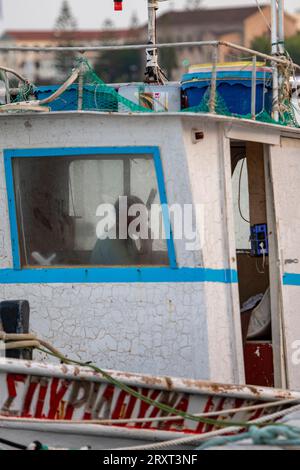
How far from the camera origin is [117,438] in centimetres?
836

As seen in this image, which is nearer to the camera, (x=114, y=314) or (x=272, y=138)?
(x=114, y=314)

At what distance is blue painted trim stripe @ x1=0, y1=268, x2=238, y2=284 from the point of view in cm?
898

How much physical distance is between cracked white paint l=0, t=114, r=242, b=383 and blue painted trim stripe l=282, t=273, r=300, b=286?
2.43 feet

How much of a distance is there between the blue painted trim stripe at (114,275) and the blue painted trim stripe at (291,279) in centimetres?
67

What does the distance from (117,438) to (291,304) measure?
2.18 metres

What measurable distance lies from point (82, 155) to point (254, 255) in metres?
1.95

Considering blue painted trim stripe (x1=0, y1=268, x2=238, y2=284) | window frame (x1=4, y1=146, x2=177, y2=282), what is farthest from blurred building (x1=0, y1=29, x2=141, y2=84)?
blue painted trim stripe (x1=0, y1=268, x2=238, y2=284)

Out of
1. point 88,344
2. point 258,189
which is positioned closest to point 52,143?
point 88,344

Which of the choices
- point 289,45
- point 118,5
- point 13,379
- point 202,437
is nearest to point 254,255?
point 202,437

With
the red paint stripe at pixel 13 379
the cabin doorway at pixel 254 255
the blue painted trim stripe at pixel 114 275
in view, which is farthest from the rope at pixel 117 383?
the cabin doorway at pixel 254 255

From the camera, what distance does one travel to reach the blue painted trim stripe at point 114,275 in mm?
8977

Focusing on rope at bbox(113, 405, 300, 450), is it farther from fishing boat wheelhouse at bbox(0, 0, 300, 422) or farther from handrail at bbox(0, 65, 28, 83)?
handrail at bbox(0, 65, 28, 83)

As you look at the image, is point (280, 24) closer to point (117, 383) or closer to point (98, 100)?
point (98, 100)
